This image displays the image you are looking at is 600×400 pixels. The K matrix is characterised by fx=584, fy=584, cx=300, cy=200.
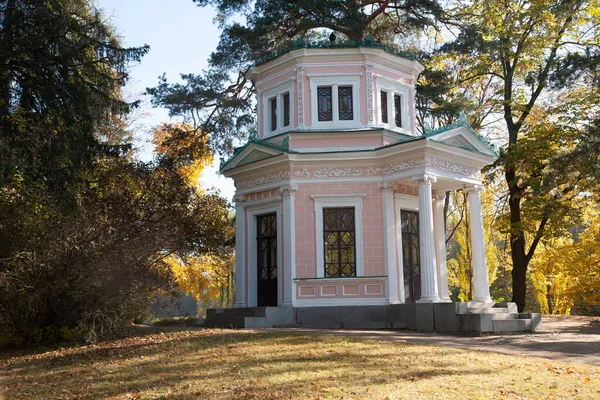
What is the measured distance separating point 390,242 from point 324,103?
16.5ft

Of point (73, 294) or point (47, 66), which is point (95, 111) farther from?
point (73, 294)

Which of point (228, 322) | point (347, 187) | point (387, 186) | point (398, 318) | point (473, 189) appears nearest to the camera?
point (228, 322)

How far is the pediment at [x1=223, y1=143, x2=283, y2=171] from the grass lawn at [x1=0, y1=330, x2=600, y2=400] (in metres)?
7.35

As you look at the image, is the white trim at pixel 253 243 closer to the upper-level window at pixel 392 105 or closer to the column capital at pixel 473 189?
the upper-level window at pixel 392 105

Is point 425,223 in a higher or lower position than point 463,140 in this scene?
lower

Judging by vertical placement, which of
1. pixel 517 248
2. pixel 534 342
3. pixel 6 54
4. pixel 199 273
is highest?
pixel 6 54

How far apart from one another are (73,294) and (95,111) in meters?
6.18

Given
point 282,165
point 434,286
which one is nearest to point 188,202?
point 282,165

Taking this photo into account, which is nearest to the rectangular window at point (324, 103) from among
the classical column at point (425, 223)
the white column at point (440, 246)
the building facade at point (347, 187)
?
the building facade at point (347, 187)

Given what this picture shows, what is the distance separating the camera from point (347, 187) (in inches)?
695

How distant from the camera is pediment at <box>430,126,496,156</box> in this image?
1707cm

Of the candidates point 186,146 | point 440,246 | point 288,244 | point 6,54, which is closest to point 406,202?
point 440,246

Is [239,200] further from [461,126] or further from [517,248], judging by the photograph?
[517,248]

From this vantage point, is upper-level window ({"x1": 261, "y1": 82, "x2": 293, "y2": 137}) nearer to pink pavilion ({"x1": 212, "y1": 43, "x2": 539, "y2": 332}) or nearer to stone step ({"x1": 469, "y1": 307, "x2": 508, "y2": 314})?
pink pavilion ({"x1": 212, "y1": 43, "x2": 539, "y2": 332})
